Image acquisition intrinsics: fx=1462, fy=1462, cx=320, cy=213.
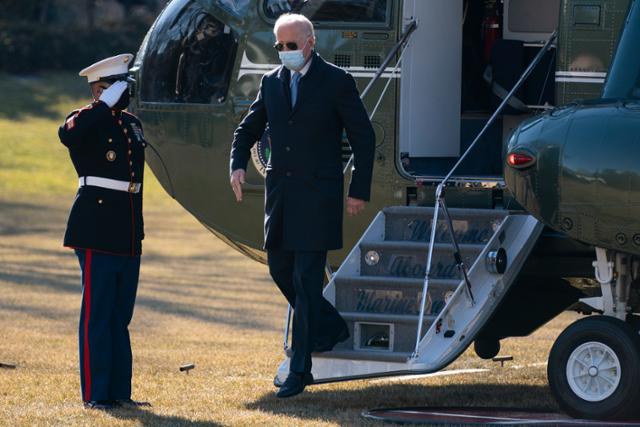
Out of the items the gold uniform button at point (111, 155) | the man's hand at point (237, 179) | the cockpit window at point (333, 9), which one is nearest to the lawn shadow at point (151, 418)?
the man's hand at point (237, 179)

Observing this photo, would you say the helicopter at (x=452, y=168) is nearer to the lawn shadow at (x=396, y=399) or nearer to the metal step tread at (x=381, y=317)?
the metal step tread at (x=381, y=317)

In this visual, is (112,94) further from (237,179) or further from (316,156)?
(316,156)

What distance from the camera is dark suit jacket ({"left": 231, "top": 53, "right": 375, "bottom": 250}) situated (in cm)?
753

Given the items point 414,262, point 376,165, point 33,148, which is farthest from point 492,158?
point 33,148

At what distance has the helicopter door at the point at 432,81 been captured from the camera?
9453mm

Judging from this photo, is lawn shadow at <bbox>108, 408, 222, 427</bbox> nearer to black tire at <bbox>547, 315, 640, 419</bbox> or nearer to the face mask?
A: the face mask

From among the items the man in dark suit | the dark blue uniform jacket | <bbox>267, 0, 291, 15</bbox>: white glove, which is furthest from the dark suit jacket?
<bbox>267, 0, 291, 15</bbox>: white glove

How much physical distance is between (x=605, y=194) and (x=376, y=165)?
2.23 metres

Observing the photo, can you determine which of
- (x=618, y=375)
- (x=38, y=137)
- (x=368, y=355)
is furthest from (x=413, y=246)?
(x=38, y=137)

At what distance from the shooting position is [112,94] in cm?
795

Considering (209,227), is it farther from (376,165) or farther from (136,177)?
(136,177)

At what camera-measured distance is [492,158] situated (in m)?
9.98

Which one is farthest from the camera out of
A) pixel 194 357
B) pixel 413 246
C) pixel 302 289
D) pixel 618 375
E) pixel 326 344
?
pixel 194 357

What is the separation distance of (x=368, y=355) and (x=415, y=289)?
1.72 ft
